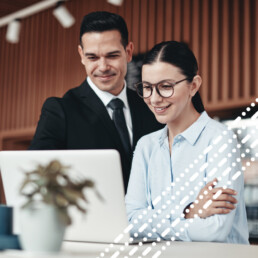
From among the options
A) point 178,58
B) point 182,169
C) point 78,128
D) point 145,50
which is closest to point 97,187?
point 182,169

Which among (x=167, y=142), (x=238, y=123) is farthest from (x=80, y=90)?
(x=238, y=123)

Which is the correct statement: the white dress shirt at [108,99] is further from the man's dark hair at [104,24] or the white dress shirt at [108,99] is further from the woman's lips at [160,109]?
the woman's lips at [160,109]

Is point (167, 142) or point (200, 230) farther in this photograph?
point (167, 142)

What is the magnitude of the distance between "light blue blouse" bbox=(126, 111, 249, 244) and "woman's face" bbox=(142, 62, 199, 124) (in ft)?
0.32

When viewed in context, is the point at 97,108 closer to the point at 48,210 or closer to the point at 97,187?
the point at 97,187

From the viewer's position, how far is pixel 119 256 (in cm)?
120

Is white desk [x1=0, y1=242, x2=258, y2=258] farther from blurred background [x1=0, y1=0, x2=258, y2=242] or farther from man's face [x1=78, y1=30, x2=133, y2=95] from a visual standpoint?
blurred background [x1=0, y1=0, x2=258, y2=242]

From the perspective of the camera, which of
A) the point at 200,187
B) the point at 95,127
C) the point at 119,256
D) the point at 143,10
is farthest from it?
the point at 143,10

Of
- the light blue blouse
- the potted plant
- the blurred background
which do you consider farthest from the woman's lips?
the blurred background

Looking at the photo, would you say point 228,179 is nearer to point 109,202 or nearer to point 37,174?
point 109,202

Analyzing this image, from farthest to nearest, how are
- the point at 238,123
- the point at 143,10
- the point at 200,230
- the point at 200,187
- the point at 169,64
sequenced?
1. the point at 143,10
2. the point at 238,123
3. the point at 169,64
4. the point at 200,187
5. the point at 200,230

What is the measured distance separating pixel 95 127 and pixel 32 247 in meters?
1.29

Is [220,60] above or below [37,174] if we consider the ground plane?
above

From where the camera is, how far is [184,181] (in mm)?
1958
